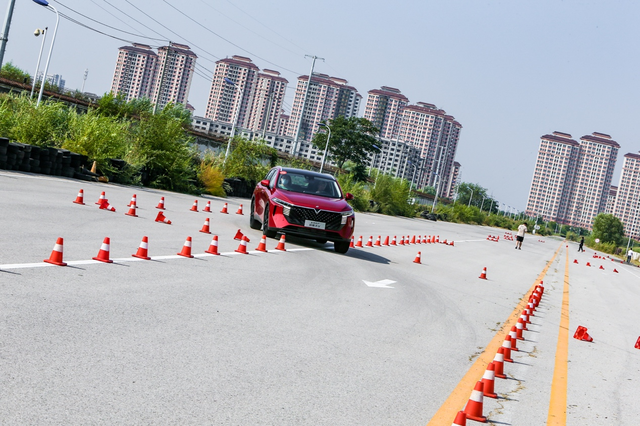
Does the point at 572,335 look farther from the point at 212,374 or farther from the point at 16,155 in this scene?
the point at 16,155

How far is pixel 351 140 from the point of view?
111250mm

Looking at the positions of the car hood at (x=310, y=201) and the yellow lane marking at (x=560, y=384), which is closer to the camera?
the yellow lane marking at (x=560, y=384)

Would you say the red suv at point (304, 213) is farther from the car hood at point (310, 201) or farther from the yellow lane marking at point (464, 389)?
the yellow lane marking at point (464, 389)

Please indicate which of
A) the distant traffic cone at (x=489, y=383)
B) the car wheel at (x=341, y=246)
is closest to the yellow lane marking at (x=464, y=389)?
the distant traffic cone at (x=489, y=383)

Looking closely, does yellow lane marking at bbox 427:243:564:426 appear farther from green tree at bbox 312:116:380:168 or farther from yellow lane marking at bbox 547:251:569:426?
green tree at bbox 312:116:380:168

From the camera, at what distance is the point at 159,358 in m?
5.44

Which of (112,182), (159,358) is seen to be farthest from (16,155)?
(159,358)

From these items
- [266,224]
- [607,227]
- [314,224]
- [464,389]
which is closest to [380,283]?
Result: [314,224]

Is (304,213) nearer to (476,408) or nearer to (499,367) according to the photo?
(499,367)

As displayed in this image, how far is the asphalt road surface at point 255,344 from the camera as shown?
4.63 metres

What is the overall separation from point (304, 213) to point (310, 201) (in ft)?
1.23

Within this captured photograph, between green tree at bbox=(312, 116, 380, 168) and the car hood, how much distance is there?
93.4 metres

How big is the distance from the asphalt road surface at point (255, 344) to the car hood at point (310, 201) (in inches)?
87.2

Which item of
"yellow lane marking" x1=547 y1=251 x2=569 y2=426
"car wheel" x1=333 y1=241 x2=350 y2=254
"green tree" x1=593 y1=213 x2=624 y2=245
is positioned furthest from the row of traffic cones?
"green tree" x1=593 y1=213 x2=624 y2=245
